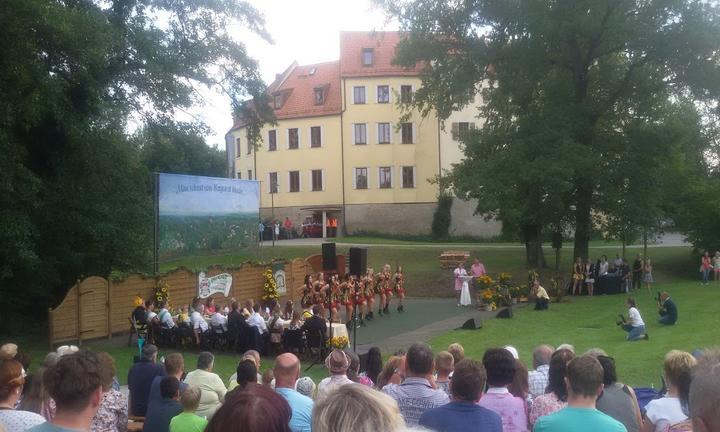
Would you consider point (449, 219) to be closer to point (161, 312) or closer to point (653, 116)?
point (653, 116)

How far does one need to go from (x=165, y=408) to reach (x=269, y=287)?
77.1 ft

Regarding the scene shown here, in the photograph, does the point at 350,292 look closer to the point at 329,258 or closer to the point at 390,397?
the point at 329,258

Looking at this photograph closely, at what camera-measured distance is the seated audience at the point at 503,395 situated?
18.8ft

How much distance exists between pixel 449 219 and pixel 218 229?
31.9 m

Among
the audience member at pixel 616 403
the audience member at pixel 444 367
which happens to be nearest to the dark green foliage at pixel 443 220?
the audience member at pixel 444 367

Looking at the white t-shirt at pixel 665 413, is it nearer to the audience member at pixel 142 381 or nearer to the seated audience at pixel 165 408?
the seated audience at pixel 165 408

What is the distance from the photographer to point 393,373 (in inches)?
311

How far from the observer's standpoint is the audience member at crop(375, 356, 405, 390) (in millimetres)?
7746

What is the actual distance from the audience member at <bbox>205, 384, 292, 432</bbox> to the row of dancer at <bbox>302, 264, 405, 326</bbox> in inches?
762

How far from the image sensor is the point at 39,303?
25266mm

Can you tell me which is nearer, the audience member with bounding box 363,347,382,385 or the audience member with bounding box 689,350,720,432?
the audience member with bounding box 689,350,720,432

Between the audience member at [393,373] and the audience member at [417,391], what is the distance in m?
1.59

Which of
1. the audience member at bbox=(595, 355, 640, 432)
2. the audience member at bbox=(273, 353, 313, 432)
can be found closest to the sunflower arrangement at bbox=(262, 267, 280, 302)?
the audience member at bbox=(273, 353, 313, 432)

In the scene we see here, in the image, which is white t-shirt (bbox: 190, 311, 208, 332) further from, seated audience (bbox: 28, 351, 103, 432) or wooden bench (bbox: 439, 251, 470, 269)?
wooden bench (bbox: 439, 251, 470, 269)
